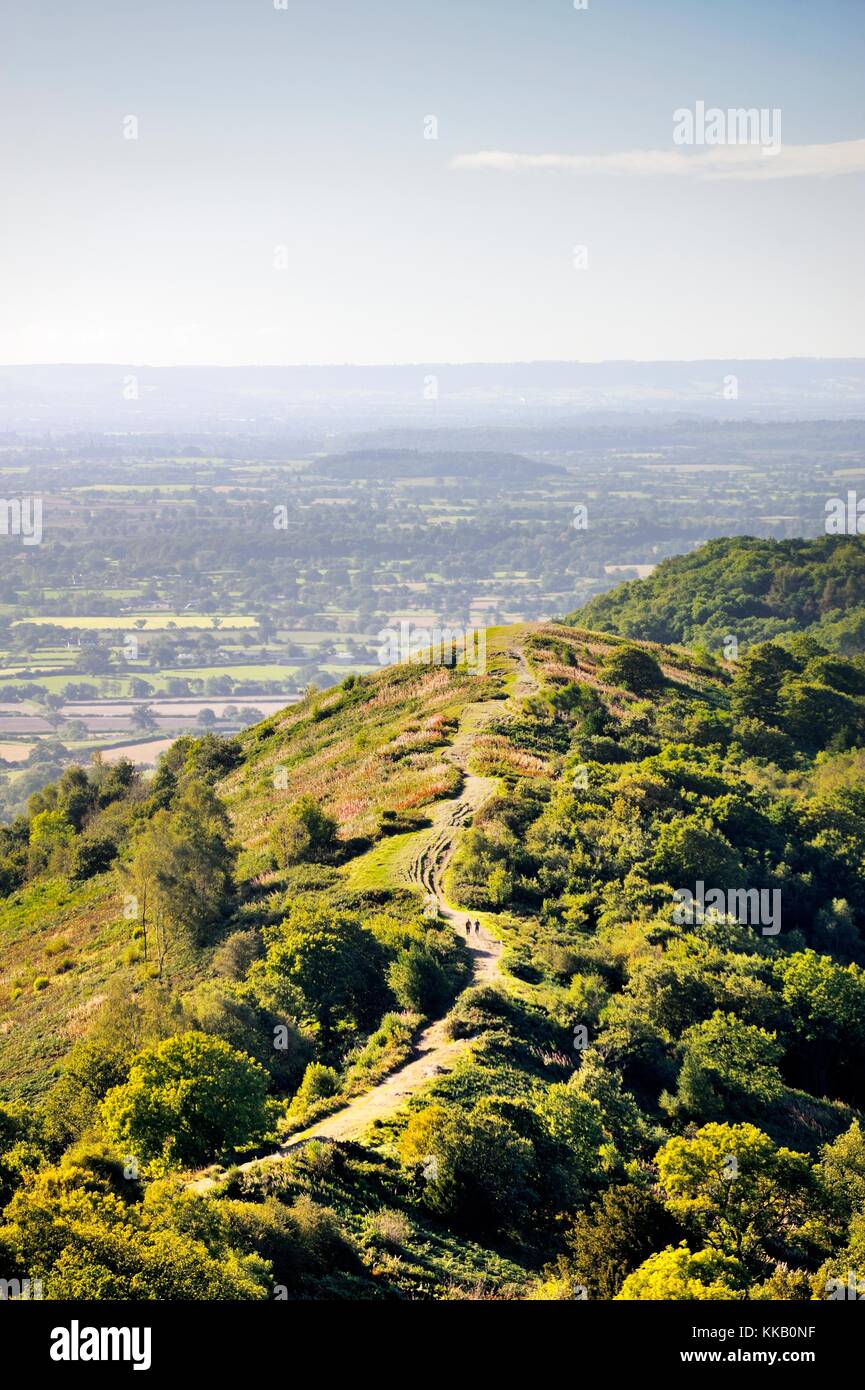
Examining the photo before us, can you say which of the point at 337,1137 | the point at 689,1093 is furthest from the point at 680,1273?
the point at 689,1093

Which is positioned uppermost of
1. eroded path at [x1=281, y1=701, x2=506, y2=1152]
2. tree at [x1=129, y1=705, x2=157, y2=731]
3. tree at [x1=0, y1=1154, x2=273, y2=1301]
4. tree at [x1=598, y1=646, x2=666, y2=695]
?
tree at [x1=598, y1=646, x2=666, y2=695]

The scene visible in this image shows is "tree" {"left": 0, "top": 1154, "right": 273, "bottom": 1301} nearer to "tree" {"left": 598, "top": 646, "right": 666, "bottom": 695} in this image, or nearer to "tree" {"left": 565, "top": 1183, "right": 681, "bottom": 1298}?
"tree" {"left": 565, "top": 1183, "right": 681, "bottom": 1298}

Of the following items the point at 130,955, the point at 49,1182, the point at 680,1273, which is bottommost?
the point at 130,955

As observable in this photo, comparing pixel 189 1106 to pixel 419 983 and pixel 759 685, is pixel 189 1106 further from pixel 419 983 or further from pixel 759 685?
pixel 759 685

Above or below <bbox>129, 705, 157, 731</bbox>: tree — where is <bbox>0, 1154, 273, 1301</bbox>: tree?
above

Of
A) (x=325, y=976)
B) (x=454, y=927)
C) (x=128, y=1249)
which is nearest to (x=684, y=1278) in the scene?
(x=128, y=1249)

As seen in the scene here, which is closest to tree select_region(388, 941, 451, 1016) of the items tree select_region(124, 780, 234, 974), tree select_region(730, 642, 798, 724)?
tree select_region(124, 780, 234, 974)
